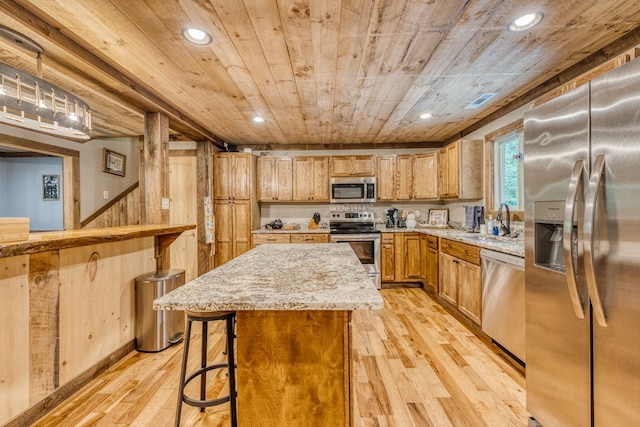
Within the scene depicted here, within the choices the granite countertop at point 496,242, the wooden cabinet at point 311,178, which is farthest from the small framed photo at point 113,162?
the granite countertop at point 496,242

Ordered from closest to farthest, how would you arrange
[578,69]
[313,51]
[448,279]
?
[313,51] → [578,69] → [448,279]

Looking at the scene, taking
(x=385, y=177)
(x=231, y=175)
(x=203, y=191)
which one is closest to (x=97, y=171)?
(x=203, y=191)

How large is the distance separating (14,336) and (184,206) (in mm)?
3228

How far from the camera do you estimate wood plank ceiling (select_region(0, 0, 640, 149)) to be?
68.1 inches

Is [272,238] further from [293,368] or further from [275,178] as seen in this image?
[293,368]

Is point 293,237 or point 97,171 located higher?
point 97,171

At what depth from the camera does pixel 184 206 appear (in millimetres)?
4777

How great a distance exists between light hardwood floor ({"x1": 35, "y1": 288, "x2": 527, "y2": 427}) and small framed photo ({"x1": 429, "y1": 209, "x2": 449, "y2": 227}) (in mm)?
2397

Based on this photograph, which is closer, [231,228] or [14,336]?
[14,336]

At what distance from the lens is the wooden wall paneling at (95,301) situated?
2.02 m

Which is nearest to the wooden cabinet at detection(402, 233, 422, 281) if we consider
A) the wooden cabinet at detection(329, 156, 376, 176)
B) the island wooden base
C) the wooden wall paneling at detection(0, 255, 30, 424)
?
the wooden cabinet at detection(329, 156, 376, 176)

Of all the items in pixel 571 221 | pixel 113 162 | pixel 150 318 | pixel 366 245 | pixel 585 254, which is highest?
pixel 113 162

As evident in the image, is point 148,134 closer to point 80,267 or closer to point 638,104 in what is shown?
point 80,267

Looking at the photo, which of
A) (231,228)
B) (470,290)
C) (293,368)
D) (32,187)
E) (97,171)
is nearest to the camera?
(293,368)
